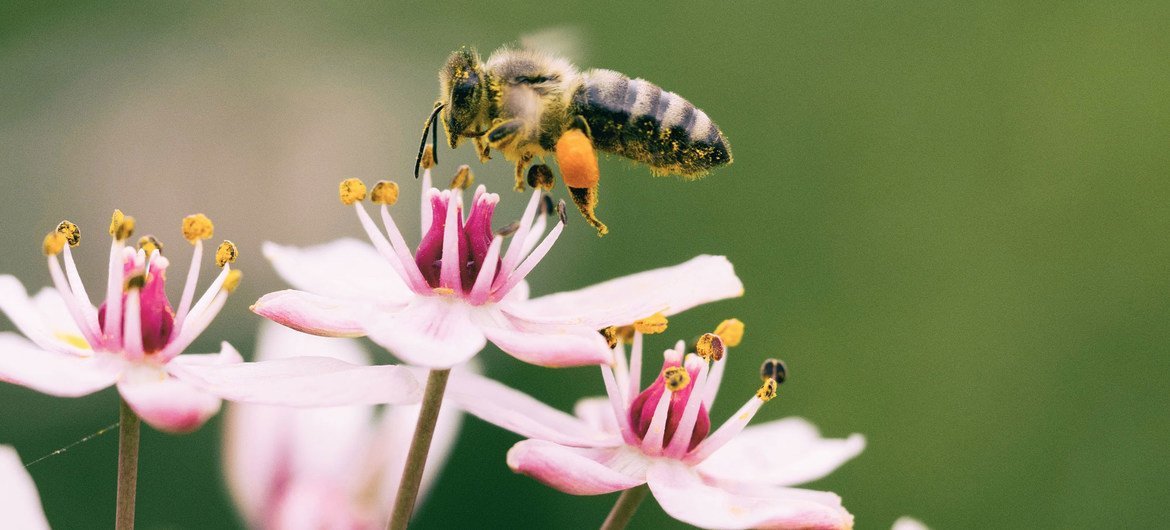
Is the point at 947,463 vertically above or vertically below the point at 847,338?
below

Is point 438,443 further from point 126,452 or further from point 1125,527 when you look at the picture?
point 1125,527

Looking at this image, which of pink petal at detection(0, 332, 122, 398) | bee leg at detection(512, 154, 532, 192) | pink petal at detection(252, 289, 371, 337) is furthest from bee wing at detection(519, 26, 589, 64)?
pink petal at detection(0, 332, 122, 398)

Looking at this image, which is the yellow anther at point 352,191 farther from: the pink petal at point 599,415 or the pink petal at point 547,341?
the pink petal at point 599,415

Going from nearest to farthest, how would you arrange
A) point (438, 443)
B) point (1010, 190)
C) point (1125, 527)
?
point (438, 443) → point (1125, 527) → point (1010, 190)

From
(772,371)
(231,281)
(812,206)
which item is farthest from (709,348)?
(812,206)

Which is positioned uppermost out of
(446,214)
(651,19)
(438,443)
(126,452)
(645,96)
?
(651,19)

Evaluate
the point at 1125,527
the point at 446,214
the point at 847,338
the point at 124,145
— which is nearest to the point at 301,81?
the point at 124,145

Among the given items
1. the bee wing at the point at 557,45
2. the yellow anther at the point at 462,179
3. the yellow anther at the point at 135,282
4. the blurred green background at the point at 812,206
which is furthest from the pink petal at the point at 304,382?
the blurred green background at the point at 812,206
